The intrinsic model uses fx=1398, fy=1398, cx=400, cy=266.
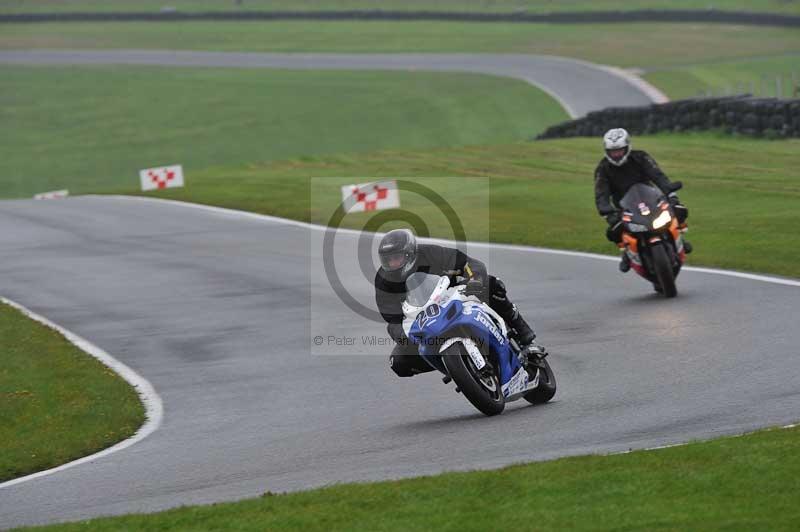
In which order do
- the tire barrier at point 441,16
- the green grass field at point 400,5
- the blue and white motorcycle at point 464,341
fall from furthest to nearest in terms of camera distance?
the green grass field at point 400,5, the tire barrier at point 441,16, the blue and white motorcycle at point 464,341

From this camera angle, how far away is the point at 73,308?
762 inches

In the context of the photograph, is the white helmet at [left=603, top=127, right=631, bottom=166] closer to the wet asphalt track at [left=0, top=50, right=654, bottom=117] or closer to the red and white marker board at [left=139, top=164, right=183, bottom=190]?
the red and white marker board at [left=139, top=164, right=183, bottom=190]

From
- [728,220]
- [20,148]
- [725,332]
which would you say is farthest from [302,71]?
[725,332]

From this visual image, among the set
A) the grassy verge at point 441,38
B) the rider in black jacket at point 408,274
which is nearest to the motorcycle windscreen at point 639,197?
the rider in black jacket at point 408,274

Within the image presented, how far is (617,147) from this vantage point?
16406mm

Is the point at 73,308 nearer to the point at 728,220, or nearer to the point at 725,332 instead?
the point at 725,332

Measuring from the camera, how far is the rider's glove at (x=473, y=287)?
35.5ft

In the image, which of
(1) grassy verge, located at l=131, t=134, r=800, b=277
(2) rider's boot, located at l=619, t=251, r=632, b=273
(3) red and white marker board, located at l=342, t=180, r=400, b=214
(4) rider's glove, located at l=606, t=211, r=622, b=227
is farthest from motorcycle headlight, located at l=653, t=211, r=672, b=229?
(3) red and white marker board, located at l=342, t=180, r=400, b=214

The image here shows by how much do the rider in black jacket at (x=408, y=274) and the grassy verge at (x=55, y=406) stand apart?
2558 mm

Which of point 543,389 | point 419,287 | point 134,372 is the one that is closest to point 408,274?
point 419,287

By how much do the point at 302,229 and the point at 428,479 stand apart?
18428 mm

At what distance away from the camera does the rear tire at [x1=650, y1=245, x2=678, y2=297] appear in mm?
16062

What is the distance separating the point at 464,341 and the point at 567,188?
20001 mm

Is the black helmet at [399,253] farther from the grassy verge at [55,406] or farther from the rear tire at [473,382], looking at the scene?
the grassy verge at [55,406]
